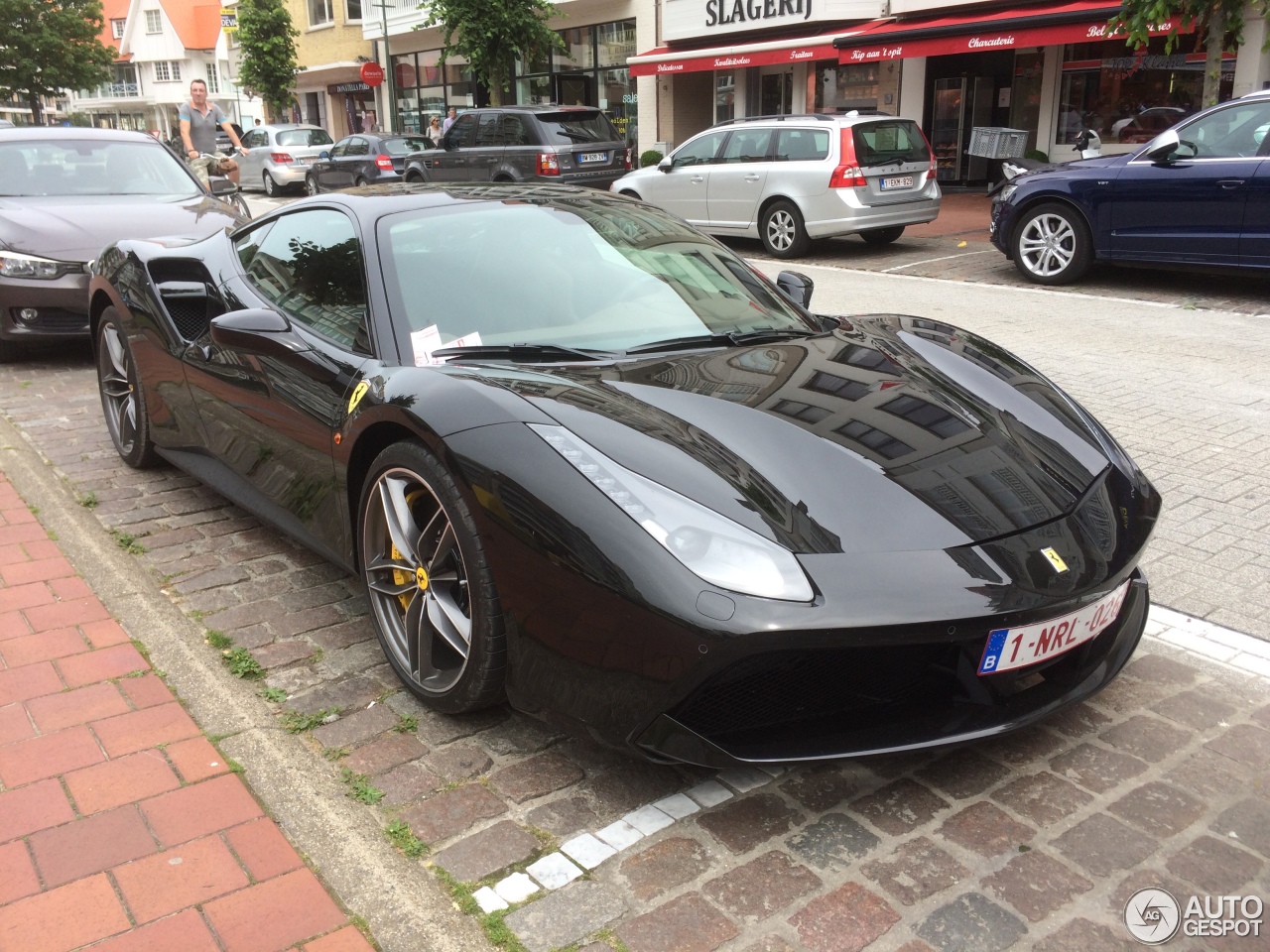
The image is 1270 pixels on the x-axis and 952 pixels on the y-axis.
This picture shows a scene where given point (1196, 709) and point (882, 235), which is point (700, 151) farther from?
point (1196, 709)

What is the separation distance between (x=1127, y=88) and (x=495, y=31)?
491 inches

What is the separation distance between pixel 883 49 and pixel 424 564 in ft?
57.7

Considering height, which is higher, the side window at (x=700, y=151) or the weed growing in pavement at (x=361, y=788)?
the side window at (x=700, y=151)

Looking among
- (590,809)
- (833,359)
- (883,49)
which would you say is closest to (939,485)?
(833,359)

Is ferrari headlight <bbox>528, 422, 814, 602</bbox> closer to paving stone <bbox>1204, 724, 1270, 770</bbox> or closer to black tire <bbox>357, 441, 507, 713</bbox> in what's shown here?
black tire <bbox>357, 441, 507, 713</bbox>

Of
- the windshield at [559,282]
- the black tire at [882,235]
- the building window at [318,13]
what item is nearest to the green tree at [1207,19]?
the black tire at [882,235]

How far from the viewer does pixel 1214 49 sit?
11.8m

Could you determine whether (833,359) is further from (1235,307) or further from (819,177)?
(819,177)

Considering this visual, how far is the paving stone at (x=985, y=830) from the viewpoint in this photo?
2320 millimetres

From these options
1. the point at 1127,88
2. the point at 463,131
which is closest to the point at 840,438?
the point at 463,131

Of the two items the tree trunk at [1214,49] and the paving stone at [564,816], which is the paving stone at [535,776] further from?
the tree trunk at [1214,49]

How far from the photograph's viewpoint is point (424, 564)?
284 centimetres

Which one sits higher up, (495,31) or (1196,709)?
(495,31)

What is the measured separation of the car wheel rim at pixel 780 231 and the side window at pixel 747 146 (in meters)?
0.70
